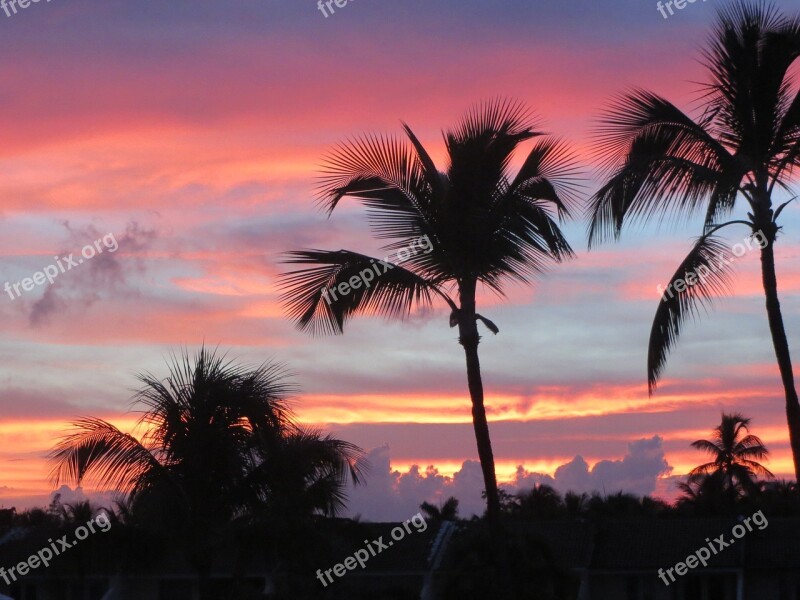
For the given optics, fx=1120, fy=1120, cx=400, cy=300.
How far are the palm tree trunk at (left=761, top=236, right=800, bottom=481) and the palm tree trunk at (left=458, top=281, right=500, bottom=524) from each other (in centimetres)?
415

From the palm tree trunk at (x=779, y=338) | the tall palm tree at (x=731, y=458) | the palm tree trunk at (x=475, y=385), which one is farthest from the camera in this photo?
the tall palm tree at (x=731, y=458)

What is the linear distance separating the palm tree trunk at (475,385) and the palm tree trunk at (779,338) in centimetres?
415

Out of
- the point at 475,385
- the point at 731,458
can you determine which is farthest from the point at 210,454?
the point at 731,458

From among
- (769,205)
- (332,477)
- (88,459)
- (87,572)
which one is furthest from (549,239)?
(87,572)

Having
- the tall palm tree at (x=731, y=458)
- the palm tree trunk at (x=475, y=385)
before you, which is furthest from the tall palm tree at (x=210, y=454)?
the tall palm tree at (x=731, y=458)

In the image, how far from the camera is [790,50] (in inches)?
550

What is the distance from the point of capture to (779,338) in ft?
45.5

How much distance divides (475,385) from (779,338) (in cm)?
435

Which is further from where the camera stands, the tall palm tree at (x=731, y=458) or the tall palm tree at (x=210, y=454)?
the tall palm tree at (x=731, y=458)

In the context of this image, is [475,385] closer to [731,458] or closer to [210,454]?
[210,454]

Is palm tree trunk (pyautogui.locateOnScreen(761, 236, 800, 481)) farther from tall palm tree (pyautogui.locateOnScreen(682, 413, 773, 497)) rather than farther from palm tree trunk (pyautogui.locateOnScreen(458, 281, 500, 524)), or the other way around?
tall palm tree (pyautogui.locateOnScreen(682, 413, 773, 497))

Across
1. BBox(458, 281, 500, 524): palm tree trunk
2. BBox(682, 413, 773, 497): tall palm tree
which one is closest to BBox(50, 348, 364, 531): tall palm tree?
BBox(458, 281, 500, 524): palm tree trunk

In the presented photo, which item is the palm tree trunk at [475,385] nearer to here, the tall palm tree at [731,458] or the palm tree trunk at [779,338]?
the palm tree trunk at [779,338]

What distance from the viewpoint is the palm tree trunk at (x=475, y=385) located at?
1600cm
